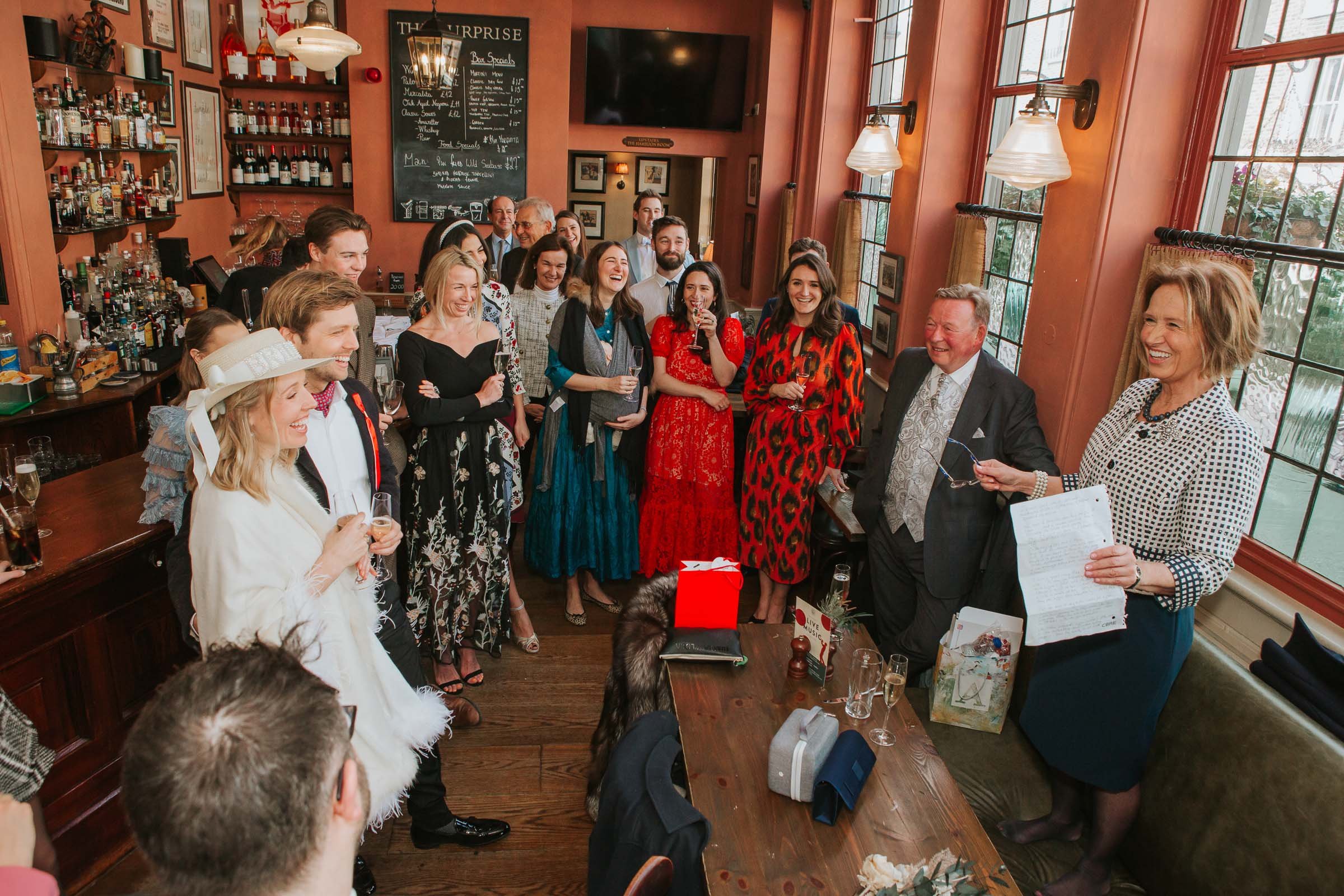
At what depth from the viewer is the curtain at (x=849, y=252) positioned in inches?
238

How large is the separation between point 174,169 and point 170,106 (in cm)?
43

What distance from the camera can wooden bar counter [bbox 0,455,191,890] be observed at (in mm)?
2299

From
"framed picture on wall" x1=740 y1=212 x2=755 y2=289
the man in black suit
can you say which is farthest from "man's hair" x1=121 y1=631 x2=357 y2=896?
"framed picture on wall" x1=740 y1=212 x2=755 y2=289

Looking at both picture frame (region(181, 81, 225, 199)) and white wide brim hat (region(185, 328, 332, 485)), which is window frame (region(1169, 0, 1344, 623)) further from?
picture frame (region(181, 81, 225, 199))

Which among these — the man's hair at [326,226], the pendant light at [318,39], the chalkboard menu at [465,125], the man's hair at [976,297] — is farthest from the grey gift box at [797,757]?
the chalkboard menu at [465,125]

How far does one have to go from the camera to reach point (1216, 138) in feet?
9.39

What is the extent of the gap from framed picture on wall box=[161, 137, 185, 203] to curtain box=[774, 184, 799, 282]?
14.3 ft

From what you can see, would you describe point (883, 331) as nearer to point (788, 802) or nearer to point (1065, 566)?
point (1065, 566)

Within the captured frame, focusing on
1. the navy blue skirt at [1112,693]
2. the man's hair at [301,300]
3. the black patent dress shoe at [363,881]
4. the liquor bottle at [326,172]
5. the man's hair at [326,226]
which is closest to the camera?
the navy blue skirt at [1112,693]

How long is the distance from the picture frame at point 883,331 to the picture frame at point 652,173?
5647mm

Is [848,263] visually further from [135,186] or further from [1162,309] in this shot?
[135,186]

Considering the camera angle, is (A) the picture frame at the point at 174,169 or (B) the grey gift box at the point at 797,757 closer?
(B) the grey gift box at the point at 797,757

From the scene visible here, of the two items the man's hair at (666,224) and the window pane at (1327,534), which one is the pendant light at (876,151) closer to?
the man's hair at (666,224)

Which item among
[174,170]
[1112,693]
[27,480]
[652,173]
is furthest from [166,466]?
[652,173]
